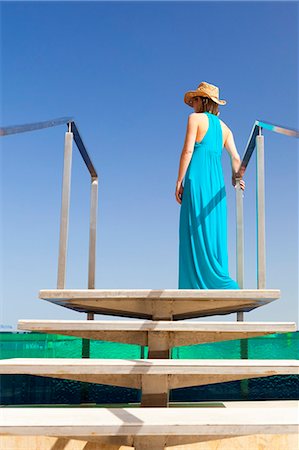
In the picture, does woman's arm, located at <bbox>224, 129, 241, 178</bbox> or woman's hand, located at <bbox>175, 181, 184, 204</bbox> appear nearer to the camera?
woman's hand, located at <bbox>175, 181, 184, 204</bbox>

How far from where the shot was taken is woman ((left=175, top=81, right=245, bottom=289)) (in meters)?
2.34

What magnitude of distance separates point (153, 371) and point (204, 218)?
4.42 ft

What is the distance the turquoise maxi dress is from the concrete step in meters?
0.79

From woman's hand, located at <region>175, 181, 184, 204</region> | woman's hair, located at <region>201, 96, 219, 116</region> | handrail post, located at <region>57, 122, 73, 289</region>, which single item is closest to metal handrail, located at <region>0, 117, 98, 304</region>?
handrail post, located at <region>57, 122, 73, 289</region>

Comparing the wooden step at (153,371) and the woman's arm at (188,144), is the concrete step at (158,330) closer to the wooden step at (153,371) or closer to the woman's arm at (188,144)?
the wooden step at (153,371)

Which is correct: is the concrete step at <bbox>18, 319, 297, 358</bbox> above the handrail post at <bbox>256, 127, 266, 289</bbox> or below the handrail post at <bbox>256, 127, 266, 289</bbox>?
below

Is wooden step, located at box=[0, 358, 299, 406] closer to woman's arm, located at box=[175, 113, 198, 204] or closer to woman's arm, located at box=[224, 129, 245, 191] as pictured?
woman's arm, located at box=[175, 113, 198, 204]

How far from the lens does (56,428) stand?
87 cm

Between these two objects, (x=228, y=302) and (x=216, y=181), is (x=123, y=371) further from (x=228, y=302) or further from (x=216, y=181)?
(x=216, y=181)

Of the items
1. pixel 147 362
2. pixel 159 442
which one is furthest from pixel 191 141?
pixel 159 442

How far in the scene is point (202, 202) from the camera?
2449mm

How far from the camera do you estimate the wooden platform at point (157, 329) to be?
4.70ft

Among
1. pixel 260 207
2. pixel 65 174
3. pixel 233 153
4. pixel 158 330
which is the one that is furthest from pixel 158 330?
pixel 233 153

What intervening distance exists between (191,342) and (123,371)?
381 millimetres
